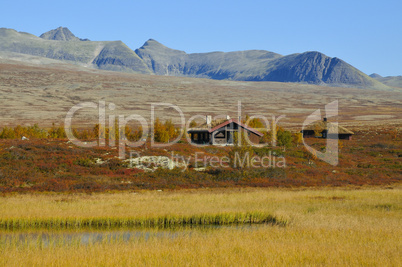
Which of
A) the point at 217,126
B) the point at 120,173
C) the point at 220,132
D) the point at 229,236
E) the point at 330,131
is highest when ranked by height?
the point at 217,126

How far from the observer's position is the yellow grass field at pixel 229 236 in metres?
10.9

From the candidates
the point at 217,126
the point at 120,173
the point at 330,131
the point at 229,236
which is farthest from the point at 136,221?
the point at 330,131

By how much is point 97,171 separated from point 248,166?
14367mm

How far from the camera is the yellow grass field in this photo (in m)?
10.9

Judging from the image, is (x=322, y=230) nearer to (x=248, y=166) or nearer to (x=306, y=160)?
(x=248, y=166)

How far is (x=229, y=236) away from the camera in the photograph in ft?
47.5

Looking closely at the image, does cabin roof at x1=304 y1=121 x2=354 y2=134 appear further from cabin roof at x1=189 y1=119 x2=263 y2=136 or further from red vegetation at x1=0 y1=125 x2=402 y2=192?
red vegetation at x1=0 y1=125 x2=402 y2=192

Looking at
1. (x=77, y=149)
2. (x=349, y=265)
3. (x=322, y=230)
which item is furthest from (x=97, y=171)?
(x=349, y=265)

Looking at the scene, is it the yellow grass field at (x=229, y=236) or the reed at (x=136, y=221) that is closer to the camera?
the yellow grass field at (x=229, y=236)

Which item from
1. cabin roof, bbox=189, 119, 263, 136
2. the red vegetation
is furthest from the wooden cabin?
the red vegetation

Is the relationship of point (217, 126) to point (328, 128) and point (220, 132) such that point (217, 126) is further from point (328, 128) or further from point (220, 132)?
point (328, 128)

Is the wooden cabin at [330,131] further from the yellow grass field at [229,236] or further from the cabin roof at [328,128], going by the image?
the yellow grass field at [229,236]

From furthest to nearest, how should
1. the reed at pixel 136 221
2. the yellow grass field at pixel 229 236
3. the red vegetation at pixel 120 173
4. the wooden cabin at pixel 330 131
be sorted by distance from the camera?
the wooden cabin at pixel 330 131 → the red vegetation at pixel 120 173 → the reed at pixel 136 221 → the yellow grass field at pixel 229 236

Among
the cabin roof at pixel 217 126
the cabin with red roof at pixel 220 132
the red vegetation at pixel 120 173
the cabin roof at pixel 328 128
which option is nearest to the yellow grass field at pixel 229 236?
the red vegetation at pixel 120 173
